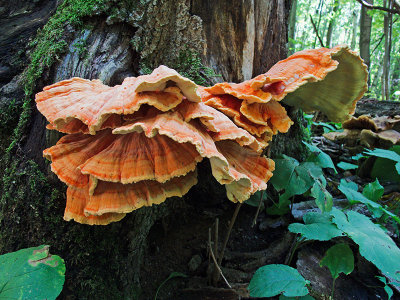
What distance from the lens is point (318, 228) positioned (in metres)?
2.19

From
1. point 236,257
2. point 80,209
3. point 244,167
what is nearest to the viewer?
point 80,209

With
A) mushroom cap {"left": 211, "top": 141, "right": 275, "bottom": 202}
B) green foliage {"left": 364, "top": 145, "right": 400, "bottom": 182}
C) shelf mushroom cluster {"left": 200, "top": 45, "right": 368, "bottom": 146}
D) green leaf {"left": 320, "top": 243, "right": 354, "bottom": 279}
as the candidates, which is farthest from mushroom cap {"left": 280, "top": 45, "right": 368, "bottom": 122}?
green foliage {"left": 364, "top": 145, "right": 400, "bottom": 182}

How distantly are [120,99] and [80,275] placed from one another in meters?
1.34

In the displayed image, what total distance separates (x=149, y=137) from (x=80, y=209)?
69 cm

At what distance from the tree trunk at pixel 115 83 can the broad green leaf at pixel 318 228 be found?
0.99m

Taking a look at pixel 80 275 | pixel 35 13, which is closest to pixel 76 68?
pixel 35 13

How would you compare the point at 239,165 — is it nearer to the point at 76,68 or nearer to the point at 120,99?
the point at 120,99

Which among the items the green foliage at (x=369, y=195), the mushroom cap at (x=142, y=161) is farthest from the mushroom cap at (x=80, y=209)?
the green foliage at (x=369, y=195)

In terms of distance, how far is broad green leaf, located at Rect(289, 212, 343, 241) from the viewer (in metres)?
2.11

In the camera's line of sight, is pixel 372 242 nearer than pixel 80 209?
No

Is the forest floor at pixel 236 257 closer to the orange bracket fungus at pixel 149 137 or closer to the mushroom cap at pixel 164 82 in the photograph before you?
the orange bracket fungus at pixel 149 137

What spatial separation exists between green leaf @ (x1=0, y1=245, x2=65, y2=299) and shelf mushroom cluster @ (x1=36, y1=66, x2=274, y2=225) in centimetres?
29

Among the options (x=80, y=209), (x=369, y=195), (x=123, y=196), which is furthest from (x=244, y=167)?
(x=369, y=195)

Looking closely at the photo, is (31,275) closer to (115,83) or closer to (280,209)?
(115,83)
